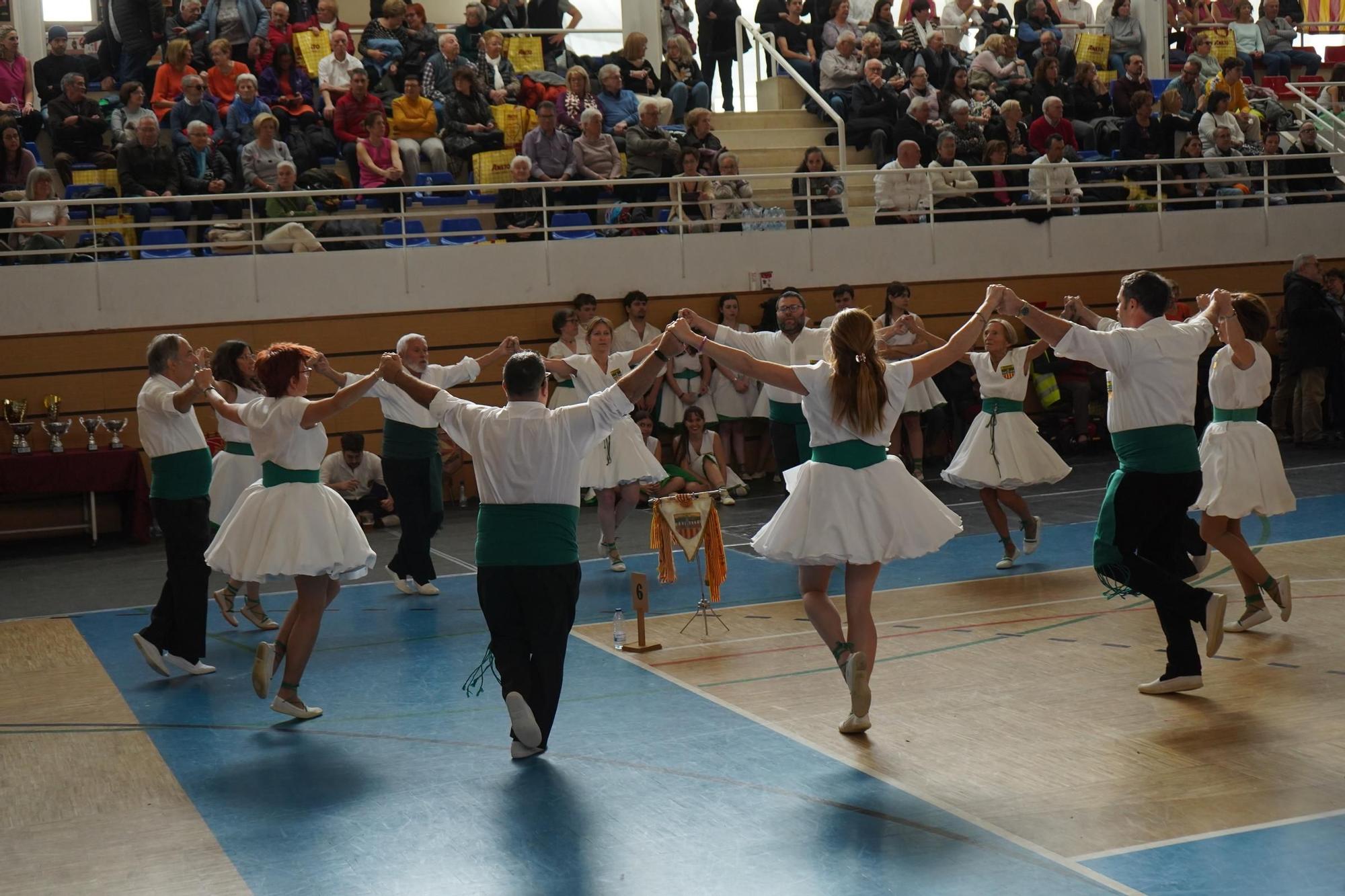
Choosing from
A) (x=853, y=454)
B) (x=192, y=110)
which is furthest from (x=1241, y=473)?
(x=192, y=110)

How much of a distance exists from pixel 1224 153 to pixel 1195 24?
149 inches

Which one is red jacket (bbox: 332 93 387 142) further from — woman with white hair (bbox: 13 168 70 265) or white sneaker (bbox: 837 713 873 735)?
white sneaker (bbox: 837 713 873 735)

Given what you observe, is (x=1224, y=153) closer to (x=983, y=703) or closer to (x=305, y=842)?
(x=983, y=703)

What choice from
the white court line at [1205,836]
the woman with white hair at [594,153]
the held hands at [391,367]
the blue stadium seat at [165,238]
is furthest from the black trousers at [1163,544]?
the blue stadium seat at [165,238]

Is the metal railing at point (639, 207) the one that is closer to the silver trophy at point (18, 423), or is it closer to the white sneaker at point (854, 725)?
the silver trophy at point (18, 423)

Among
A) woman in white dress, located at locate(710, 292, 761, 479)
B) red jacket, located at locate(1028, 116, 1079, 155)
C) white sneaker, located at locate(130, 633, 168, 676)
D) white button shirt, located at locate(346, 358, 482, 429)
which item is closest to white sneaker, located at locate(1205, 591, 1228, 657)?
white button shirt, located at locate(346, 358, 482, 429)

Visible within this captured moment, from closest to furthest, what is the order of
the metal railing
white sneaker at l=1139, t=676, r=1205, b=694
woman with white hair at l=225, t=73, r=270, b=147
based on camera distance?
white sneaker at l=1139, t=676, r=1205, b=694
the metal railing
woman with white hair at l=225, t=73, r=270, b=147

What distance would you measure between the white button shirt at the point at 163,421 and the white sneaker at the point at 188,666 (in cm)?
113

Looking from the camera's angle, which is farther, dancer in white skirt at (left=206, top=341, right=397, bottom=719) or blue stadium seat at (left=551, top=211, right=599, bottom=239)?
blue stadium seat at (left=551, top=211, right=599, bottom=239)

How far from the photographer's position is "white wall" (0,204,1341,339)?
1338 cm

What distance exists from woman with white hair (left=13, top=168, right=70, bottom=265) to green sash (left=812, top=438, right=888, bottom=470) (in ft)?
32.0

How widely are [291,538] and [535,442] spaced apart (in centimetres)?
159

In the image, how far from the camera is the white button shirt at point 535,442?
5.70m

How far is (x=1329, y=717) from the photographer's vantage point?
604cm
